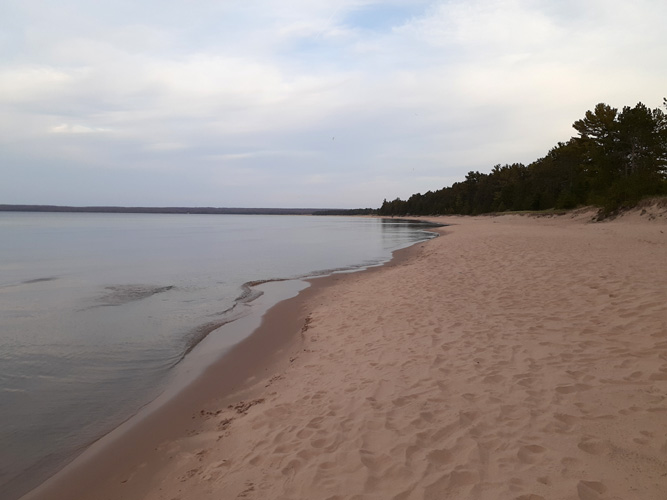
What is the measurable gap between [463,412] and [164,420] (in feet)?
12.3

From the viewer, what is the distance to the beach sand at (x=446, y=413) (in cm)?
303

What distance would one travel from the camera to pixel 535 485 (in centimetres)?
281

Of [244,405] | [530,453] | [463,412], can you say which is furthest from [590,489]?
[244,405]

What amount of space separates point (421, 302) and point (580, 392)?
4892 millimetres

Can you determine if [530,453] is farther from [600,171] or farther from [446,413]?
[600,171]

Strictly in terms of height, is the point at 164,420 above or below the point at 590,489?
below

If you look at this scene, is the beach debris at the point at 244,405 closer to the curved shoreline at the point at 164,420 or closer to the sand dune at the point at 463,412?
the sand dune at the point at 463,412

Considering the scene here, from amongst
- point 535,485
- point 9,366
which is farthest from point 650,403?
point 9,366

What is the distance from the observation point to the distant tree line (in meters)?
30.2

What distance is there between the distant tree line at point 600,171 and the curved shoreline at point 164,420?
2997 cm

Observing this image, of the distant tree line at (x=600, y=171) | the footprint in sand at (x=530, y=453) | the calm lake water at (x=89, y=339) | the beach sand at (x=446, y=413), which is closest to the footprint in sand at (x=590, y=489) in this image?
the beach sand at (x=446, y=413)

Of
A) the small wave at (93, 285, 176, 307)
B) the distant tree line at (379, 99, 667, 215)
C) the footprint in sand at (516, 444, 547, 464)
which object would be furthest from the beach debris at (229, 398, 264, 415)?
the distant tree line at (379, 99, 667, 215)

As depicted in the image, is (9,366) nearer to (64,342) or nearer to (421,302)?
(64,342)

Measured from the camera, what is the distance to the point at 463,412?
396 cm
